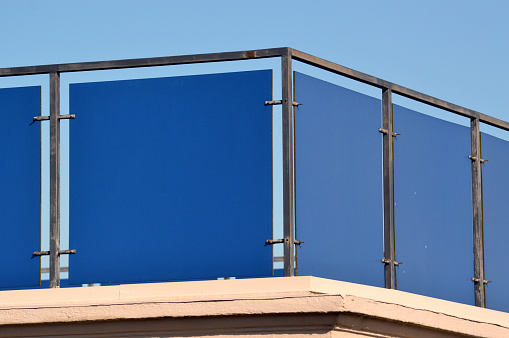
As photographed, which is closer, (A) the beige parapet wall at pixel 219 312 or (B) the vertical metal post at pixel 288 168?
(A) the beige parapet wall at pixel 219 312

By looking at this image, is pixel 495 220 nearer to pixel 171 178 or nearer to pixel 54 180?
pixel 171 178

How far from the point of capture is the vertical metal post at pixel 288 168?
25.6 ft

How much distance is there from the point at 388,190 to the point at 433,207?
727mm

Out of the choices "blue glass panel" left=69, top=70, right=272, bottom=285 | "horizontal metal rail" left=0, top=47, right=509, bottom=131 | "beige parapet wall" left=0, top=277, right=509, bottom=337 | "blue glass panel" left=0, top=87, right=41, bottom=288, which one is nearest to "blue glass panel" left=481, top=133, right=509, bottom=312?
"horizontal metal rail" left=0, top=47, right=509, bottom=131

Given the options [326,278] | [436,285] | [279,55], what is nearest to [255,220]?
[326,278]

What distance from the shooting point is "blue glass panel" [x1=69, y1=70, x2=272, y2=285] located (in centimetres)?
804

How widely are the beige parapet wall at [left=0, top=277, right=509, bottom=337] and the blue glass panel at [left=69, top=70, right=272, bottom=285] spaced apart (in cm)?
27

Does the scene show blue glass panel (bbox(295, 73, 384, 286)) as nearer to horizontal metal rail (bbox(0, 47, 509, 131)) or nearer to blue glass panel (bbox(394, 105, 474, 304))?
horizontal metal rail (bbox(0, 47, 509, 131))

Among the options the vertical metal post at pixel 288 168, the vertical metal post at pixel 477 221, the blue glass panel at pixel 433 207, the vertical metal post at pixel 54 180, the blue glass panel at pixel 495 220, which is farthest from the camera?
the blue glass panel at pixel 495 220

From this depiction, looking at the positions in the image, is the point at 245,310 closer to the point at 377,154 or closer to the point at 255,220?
the point at 255,220

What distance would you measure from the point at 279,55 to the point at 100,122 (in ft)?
5.16

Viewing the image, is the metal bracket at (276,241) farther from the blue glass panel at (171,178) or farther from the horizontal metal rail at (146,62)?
the horizontal metal rail at (146,62)

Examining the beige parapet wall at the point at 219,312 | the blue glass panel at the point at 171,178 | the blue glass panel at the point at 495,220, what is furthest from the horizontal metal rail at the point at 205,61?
the beige parapet wall at the point at 219,312

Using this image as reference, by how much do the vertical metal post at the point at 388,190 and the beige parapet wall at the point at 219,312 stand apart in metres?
0.60
